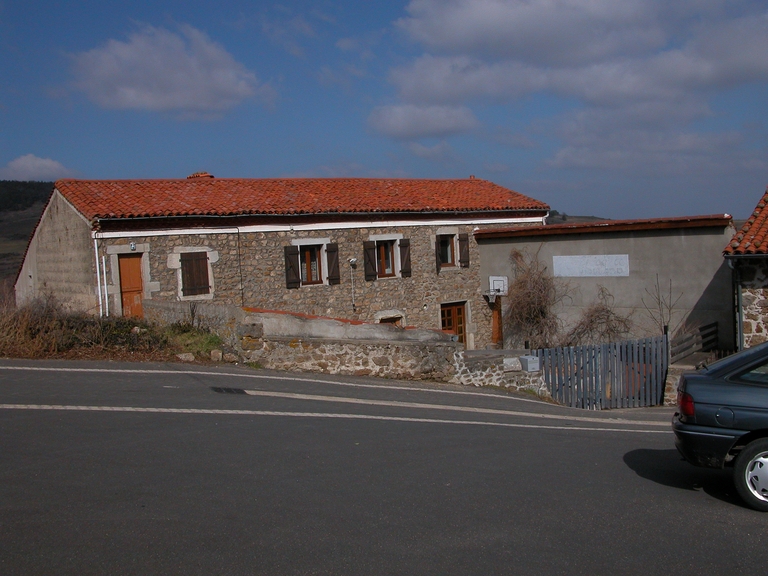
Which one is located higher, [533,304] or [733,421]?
[733,421]

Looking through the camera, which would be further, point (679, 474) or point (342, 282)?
point (342, 282)

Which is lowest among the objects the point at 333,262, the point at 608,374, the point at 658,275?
the point at 608,374

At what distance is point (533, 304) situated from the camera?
78.1 feet

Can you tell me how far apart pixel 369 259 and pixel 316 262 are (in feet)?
6.27

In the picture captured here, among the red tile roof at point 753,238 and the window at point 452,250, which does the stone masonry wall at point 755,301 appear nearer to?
the red tile roof at point 753,238

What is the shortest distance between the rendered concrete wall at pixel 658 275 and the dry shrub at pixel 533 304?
33cm

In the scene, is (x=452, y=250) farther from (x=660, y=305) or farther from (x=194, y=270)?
(x=194, y=270)

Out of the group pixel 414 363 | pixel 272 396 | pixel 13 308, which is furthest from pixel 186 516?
pixel 13 308

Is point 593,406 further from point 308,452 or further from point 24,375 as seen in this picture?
point 24,375

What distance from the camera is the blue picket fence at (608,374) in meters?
15.8

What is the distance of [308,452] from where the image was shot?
737cm

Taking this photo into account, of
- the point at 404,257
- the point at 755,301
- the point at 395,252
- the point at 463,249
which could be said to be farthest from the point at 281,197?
the point at 755,301

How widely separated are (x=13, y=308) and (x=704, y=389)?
1316 centimetres

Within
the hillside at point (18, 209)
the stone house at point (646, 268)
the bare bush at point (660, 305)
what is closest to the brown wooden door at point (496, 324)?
the stone house at point (646, 268)
